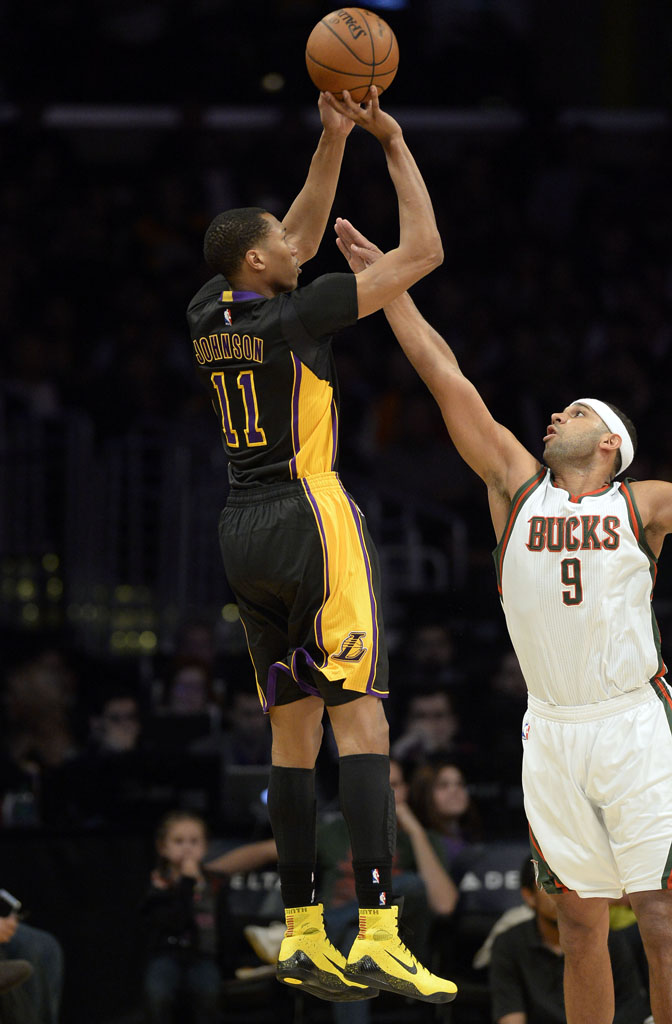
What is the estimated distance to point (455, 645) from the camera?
11.0 meters

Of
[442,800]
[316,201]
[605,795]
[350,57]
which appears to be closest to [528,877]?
[442,800]

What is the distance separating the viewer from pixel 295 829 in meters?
5.74

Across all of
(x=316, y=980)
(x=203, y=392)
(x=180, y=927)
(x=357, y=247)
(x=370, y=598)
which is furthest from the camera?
(x=203, y=392)

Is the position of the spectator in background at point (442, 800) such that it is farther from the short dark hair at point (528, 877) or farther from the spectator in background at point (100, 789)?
the spectator in background at point (100, 789)

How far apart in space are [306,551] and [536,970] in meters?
3.84

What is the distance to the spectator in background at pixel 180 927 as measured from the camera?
848 cm

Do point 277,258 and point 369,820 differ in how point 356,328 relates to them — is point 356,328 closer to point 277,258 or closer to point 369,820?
point 277,258

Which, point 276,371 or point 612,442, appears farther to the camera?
point 612,442

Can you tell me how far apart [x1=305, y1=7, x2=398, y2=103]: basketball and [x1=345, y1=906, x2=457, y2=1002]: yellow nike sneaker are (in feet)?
10.4

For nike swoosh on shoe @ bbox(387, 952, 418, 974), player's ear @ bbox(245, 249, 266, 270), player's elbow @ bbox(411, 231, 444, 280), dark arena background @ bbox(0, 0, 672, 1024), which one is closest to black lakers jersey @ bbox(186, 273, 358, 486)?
player's ear @ bbox(245, 249, 266, 270)

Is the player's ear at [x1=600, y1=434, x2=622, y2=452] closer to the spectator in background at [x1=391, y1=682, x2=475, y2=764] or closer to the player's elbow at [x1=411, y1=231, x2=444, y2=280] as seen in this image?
the player's elbow at [x1=411, y1=231, x2=444, y2=280]

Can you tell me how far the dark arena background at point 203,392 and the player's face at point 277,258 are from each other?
4.32m

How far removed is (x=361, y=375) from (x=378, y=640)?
7.65 metres

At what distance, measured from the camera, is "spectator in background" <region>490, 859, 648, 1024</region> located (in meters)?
8.08
